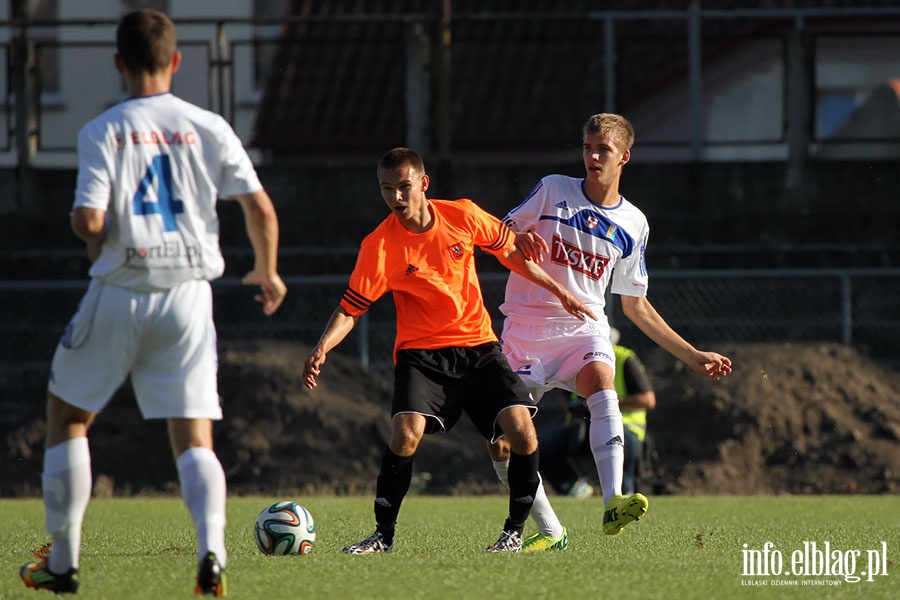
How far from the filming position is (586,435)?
12.0 metres

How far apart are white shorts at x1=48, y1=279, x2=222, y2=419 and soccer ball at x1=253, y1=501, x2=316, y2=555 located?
189cm

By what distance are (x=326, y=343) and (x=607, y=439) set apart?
62.8 inches

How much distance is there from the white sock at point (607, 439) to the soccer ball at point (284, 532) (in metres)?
1.55

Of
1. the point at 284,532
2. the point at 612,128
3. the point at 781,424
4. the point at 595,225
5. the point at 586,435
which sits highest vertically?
the point at 612,128

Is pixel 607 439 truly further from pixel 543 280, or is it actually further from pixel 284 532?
pixel 284 532

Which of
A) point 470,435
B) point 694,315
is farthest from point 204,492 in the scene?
point 694,315

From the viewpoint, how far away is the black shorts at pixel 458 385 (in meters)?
6.90

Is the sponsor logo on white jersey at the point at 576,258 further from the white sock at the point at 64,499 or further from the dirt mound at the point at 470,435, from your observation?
the dirt mound at the point at 470,435

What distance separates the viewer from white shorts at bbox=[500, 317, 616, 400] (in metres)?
7.52

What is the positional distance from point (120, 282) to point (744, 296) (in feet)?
38.1

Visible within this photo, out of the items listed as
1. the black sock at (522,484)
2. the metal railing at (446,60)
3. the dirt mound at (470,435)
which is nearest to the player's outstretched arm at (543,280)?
the black sock at (522,484)

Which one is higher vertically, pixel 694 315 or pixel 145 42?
pixel 145 42

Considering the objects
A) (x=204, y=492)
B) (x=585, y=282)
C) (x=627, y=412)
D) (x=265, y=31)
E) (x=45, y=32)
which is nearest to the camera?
(x=204, y=492)

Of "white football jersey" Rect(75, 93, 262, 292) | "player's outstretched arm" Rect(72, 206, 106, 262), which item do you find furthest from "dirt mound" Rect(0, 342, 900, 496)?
"player's outstretched arm" Rect(72, 206, 106, 262)
